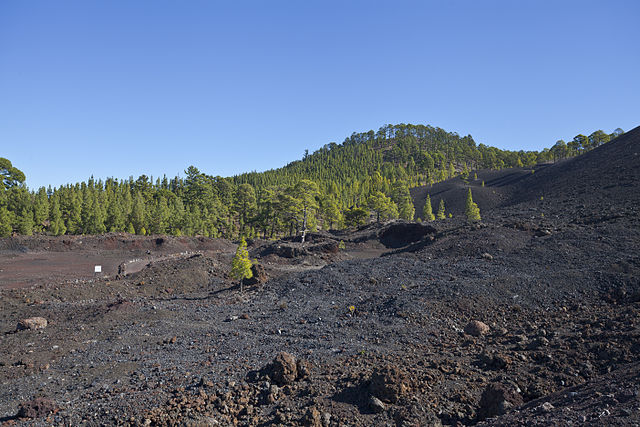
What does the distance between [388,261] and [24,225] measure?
55.5 m

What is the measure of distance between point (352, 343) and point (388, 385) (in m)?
4.59

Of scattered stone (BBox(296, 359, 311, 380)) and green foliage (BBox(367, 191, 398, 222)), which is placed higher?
green foliage (BBox(367, 191, 398, 222))

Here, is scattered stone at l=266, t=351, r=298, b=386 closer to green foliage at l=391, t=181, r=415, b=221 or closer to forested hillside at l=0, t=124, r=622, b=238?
forested hillside at l=0, t=124, r=622, b=238

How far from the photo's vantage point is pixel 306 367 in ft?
33.9

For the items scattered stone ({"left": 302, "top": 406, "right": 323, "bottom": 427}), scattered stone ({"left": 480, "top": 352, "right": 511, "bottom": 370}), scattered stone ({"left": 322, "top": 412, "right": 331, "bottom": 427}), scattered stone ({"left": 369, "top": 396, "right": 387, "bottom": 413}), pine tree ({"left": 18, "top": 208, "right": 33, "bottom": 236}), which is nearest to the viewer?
scattered stone ({"left": 302, "top": 406, "right": 323, "bottom": 427})

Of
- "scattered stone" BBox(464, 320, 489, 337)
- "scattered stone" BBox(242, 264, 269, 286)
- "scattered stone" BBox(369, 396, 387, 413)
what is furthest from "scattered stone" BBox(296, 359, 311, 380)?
"scattered stone" BBox(242, 264, 269, 286)

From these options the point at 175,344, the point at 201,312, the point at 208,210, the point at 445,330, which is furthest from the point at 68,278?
the point at 208,210

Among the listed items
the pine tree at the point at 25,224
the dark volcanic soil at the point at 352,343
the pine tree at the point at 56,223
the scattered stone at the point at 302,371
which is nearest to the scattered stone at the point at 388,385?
the dark volcanic soil at the point at 352,343

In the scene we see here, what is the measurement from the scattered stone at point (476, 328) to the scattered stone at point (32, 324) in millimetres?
19065

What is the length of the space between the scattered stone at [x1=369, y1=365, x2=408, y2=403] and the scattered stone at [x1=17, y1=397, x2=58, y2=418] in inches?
319

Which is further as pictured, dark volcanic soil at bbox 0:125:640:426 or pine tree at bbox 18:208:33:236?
pine tree at bbox 18:208:33:236

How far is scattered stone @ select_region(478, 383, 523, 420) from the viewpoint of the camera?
812cm

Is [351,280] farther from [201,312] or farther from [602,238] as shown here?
[602,238]

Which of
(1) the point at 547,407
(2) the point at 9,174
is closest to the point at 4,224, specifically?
(2) the point at 9,174
